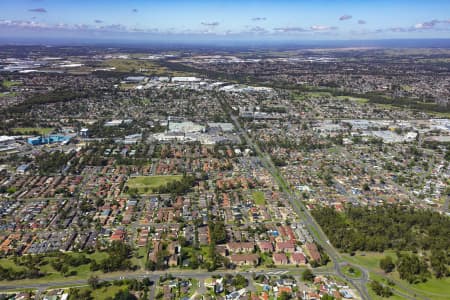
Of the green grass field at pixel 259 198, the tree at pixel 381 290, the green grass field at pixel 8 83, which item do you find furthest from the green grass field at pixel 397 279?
the green grass field at pixel 8 83

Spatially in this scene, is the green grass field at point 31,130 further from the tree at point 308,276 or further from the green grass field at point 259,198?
the tree at point 308,276

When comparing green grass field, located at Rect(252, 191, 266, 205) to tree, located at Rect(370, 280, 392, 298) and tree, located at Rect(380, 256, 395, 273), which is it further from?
tree, located at Rect(370, 280, 392, 298)

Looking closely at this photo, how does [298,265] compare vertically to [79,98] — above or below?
below

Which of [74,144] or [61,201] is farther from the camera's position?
[74,144]

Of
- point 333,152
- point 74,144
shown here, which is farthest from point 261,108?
point 74,144

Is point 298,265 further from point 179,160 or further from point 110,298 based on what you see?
point 179,160

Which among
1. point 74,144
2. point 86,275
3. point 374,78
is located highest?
point 374,78
